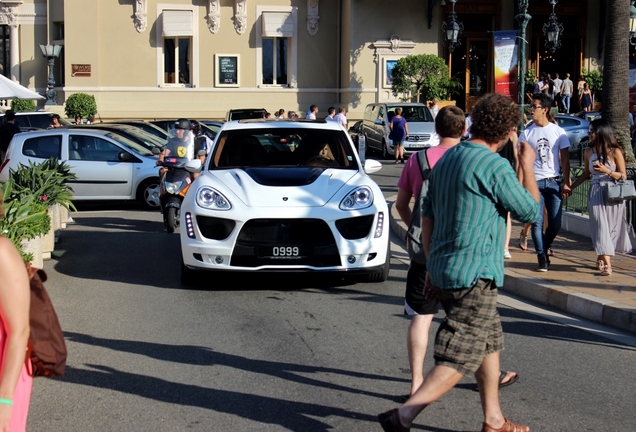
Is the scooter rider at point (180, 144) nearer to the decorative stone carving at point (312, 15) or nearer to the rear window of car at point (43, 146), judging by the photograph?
the rear window of car at point (43, 146)

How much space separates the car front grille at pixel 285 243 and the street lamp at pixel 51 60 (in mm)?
29490

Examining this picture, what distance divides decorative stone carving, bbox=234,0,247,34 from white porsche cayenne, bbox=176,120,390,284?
94.1 feet

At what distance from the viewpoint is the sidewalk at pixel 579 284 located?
321 inches

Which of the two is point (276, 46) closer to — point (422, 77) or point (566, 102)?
point (422, 77)

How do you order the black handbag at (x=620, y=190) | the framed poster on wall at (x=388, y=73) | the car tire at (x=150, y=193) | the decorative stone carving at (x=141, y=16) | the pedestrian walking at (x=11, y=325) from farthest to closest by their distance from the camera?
the decorative stone carving at (x=141, y=16)
the framed poster on wall at (x=388, y=73)
the car tire at (x=150, y=193)
the black handbag at (x=620, y=190)
the pedestrian walking at (x=11, y=325)

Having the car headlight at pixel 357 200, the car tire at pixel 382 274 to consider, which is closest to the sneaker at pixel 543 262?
the car tire at pixel 382 274

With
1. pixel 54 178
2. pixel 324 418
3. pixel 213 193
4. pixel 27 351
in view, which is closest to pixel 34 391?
pixel 324 418

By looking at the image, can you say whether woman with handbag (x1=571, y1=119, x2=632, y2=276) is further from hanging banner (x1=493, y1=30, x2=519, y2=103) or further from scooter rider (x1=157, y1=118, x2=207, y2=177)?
scooter rider (x1=157, y1=118, x2=207, y2=177)

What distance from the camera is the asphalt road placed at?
5508 mm

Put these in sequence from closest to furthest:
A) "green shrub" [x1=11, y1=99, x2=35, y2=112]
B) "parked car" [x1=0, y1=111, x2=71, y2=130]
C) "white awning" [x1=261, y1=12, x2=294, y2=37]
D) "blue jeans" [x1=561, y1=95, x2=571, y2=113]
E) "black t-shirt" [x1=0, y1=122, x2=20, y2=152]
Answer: "black t-shirt" [x1=0, y1=122, x2=20, y2=152]
"parked car" [x1=0, y1=111, x2=71, y2=130]
"blue jeans" [x1=561, y1=95, x2=571, y2=113]
"green shrub" [x1=11, y1=99, x2=35, y2=112]
"white awning" [x1=261, y1=12, x2=294, y2=37]

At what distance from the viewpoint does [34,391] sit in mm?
6074

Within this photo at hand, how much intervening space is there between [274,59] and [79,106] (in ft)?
26.9

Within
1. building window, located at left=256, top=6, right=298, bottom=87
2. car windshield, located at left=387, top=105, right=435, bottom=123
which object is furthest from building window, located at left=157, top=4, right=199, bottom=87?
car windshield, located at left=387, top=105, right=435, bottom=123

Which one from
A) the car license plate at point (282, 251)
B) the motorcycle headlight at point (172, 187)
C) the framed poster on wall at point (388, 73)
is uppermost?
the framed poster on wall at point (388, 73)
